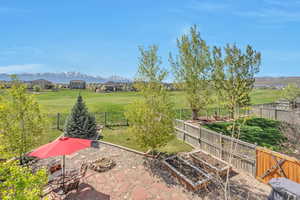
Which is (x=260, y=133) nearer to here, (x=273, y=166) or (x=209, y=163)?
(x=209, y=163)

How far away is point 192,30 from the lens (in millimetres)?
16062

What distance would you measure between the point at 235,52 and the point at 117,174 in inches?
574

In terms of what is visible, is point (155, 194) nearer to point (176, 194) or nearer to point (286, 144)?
point (176, 194)

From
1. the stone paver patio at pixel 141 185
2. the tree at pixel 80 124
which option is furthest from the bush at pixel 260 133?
the tree at pixel 80 124

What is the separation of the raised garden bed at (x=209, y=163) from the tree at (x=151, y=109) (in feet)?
6.01

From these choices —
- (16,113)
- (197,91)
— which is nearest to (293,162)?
(197,91)

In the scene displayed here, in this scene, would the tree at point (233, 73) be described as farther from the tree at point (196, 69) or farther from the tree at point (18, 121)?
the tree at point (18, 121)

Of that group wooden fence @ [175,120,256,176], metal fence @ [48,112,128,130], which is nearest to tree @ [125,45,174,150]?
wooden fence @ [175,120,256,176]

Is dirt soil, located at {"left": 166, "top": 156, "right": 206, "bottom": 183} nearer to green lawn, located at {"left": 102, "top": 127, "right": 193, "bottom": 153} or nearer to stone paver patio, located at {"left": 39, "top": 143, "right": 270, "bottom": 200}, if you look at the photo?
stone paver patio, located at {"left": 39, "top": 143, "right": 270, "bottom": 200}

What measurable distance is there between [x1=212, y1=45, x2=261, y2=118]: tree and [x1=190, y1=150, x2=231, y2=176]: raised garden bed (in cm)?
721

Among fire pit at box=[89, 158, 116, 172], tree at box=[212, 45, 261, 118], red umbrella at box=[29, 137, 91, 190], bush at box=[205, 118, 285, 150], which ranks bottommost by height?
fire pit at box=[89, 158, 116, 172]

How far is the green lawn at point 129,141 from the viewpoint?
10.9 m

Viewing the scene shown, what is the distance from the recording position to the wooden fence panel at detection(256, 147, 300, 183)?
6474 millimetres

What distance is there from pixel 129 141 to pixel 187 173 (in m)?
5.61
